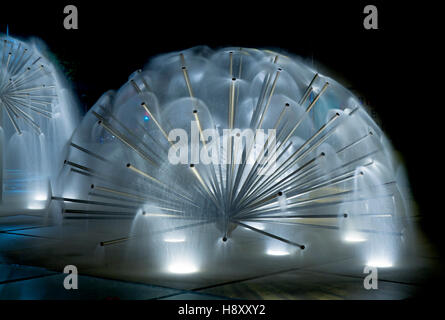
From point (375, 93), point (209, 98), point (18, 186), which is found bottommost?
point (18, 186)

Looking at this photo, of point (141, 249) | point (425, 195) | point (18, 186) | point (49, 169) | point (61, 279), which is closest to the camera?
point (61, 279)

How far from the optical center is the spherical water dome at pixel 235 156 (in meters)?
7.74

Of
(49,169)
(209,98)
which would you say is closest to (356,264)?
(209,98)

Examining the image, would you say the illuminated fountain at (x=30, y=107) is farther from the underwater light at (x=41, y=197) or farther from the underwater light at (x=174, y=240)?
the underwater light at (x=174, y=240)

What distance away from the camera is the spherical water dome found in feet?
25.4

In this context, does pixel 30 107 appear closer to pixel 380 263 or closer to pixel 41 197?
pixel 41 197

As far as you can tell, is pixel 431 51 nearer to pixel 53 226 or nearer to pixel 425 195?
pixel 425 195

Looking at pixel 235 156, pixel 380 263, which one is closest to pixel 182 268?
pixel 235 156

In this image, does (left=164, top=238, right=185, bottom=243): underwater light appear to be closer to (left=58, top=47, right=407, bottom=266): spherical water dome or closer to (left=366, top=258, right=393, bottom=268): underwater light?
(left=58, top=47, right=407, bottom=266): spherical water dome

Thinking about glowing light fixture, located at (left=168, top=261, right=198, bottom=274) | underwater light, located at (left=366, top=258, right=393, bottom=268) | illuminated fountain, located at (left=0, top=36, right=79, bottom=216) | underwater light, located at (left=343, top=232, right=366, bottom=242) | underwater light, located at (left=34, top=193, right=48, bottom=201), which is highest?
illuminated fountain, located at (left=0, top=36, right=79, bottom=216)

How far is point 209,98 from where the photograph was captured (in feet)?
40.1

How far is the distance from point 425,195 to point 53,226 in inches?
500

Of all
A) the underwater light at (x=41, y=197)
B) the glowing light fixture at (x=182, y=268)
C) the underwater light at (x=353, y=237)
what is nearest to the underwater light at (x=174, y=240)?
the glowing light fixture at (x=182, y=268)

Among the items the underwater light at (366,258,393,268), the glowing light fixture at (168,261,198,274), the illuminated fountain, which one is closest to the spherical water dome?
the underwater light at (366,258,393,268)
